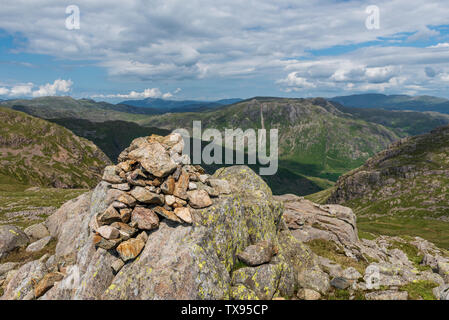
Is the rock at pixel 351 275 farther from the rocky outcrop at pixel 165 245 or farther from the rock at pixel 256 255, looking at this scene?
the rock at pixel 256 255

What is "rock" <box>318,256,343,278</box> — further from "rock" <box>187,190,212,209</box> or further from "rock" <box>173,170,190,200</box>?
"rock" <box>173,170,190,200</box>

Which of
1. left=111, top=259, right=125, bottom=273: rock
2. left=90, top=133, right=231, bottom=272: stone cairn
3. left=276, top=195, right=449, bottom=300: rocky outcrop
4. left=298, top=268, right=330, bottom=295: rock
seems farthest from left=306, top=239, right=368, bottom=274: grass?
left=111, top=259, right=125, bottom=273: rock

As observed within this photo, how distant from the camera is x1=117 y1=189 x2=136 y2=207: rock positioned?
58.5 feet

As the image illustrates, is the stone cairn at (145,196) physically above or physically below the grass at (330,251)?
above

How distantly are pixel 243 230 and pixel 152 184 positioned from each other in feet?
28.6

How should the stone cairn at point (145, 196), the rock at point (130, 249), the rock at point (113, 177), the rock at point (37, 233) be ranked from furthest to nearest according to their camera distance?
1. the rock at point (37, 233)
2. the rock at point (113, 177)
3. the stone cairn at point (145, 196)
4. the rock at point (130, 249)

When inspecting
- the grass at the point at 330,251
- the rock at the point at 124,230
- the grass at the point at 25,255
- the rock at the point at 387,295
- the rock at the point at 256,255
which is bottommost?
the grass at the point at 330,251

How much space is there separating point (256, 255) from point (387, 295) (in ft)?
32.6

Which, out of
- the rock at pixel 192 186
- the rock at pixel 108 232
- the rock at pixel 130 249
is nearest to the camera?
the rock at pixel 130 249

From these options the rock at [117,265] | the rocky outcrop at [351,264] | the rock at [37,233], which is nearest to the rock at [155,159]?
the rock at [117,265]

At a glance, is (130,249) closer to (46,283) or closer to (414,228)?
(46,283)

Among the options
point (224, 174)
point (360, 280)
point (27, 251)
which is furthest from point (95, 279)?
point (360, 280)

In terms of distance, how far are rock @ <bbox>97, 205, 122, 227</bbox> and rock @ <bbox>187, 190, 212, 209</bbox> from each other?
5.30 metres

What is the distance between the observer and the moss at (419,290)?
1841cm
